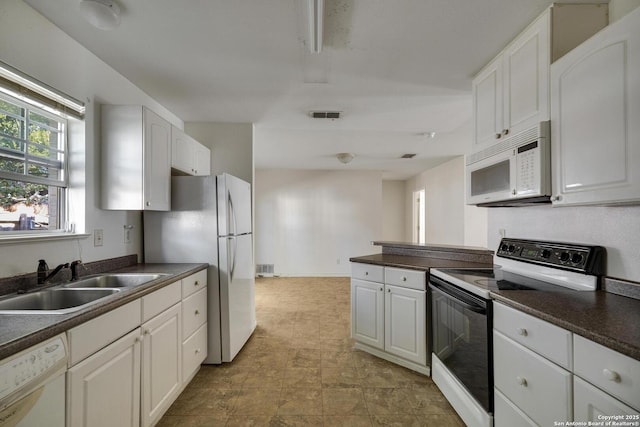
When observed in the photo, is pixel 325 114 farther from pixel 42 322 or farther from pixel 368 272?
pixel 42 322

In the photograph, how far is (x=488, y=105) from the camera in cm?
204

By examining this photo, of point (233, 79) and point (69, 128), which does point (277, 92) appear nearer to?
point (233, 79)

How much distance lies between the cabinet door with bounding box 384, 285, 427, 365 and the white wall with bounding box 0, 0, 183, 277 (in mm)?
2306

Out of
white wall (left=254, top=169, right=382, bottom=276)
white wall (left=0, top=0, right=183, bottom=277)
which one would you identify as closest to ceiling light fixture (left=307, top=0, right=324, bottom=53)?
white wall (left=0, top=0, right=183, bottom=277)

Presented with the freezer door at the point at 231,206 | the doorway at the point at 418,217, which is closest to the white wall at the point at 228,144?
the freezer door at the point at 231,206

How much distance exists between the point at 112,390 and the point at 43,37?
6.56 feet

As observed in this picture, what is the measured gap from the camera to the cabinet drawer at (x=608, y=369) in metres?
0.85

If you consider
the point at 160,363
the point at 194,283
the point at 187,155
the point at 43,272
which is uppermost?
the point at 187,155

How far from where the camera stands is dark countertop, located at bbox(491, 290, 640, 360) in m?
0.91

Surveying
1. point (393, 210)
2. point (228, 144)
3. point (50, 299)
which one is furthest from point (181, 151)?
point (393, 210)

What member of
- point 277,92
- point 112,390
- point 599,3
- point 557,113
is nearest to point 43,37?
point 277,92

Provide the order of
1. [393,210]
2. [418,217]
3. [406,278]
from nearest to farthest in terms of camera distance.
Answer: [406,278]
[418,217]
[393,210]

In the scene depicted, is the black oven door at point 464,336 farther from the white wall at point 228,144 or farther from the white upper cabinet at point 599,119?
the white wall at point 228,144

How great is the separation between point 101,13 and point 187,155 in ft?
4.29
